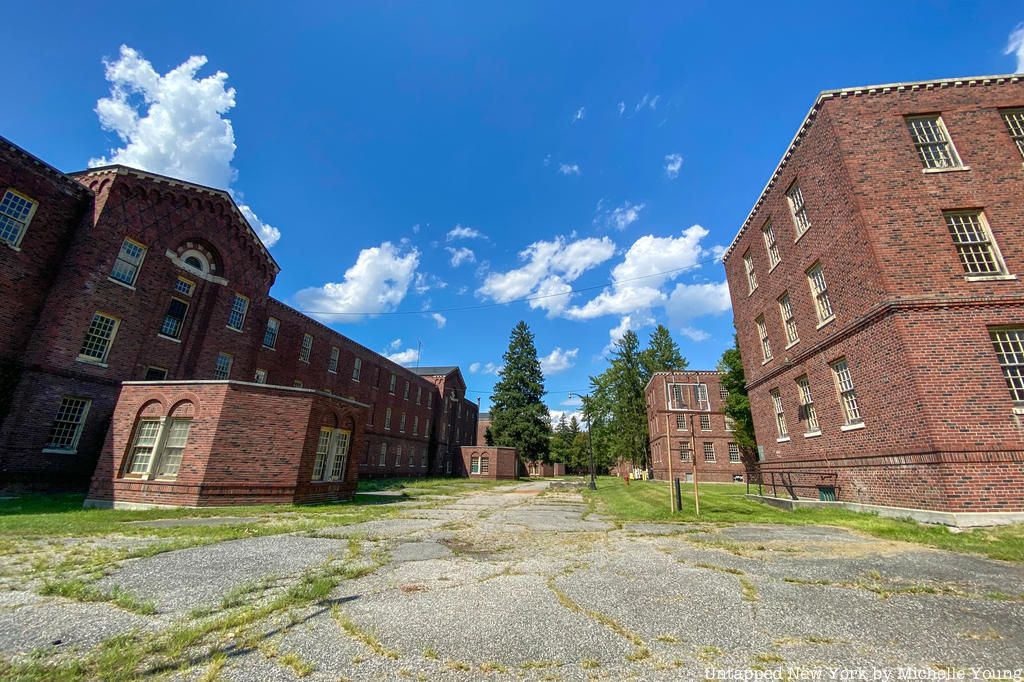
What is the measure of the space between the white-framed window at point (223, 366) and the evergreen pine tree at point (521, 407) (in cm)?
3165

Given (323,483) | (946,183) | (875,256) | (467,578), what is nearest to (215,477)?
(323,483)

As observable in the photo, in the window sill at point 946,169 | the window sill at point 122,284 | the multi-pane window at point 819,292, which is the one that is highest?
the window sill at point 946,169

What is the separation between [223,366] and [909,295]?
26.8 meters

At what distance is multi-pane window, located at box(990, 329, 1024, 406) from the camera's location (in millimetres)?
8812

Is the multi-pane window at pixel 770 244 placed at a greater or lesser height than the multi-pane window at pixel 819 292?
greater

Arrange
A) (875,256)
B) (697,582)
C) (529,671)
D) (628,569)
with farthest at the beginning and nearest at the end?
1. (875,256)
2. (628,569)
3. (697,582)
4. (529,671)

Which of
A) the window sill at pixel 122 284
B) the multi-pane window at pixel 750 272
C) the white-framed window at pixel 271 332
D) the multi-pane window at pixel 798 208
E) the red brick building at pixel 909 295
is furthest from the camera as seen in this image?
the white-framed window at pixel 271 332

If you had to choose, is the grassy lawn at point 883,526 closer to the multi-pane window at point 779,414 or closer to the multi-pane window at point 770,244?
the multi-pane window at point 779,414

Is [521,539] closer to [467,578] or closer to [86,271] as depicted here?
[467,578]

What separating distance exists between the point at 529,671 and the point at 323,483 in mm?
14041

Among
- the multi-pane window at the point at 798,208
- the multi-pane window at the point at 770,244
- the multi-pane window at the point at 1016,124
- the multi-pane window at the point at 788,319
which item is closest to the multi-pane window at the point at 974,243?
the multi-pane window at the point at 1016,124

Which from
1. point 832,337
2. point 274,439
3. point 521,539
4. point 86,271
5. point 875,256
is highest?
point 86,271

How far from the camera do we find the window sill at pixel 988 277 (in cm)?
953

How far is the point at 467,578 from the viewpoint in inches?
187
